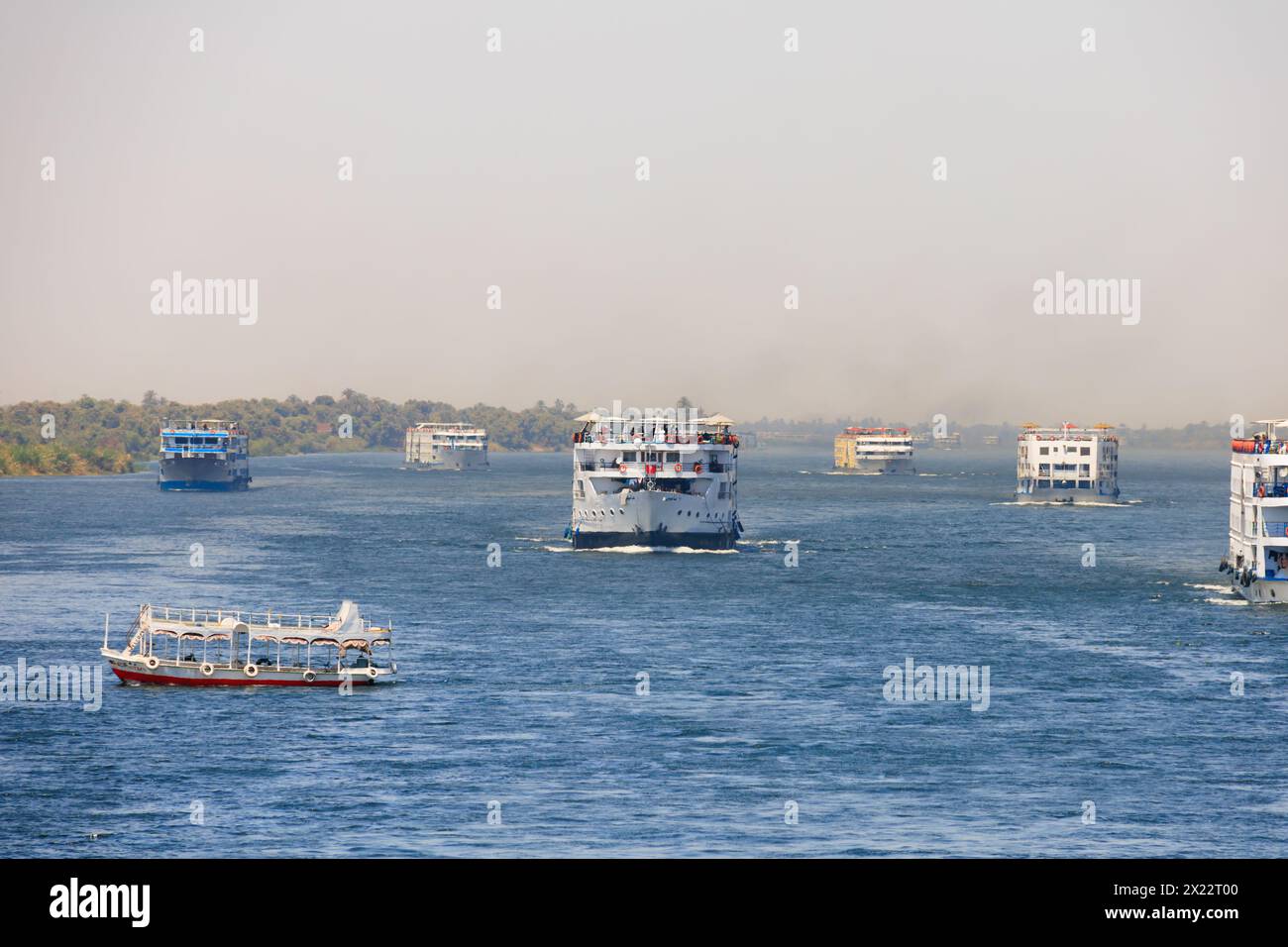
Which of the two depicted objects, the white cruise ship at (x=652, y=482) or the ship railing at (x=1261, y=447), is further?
the white cruise ship at (x=652, y=482)

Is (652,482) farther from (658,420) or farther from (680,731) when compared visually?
(680,731)

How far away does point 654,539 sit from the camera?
500ft

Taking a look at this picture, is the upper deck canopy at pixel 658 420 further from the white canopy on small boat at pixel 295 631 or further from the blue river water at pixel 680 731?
the white canopy on small boat at pixel 295 631

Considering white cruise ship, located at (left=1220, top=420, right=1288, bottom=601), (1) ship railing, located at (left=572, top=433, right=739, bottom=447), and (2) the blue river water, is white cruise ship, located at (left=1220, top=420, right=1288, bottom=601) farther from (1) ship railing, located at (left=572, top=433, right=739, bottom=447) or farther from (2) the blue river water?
(1) ship railing, located at (left=572, top=433, right=739, bottom=447)

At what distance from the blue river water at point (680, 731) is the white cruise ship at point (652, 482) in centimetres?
2112

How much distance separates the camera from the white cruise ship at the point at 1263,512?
10269cm

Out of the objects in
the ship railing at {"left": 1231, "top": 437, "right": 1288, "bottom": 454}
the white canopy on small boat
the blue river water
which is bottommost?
the blue river water

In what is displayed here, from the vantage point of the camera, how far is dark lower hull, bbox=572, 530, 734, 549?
15238cm

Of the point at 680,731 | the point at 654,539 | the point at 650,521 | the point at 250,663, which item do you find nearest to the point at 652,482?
the point at 650,521

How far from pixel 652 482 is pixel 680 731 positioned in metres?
81.6

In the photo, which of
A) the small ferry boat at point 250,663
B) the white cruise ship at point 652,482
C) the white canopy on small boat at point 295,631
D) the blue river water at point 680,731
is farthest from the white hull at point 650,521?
the white canopy on small boat at point 295,631

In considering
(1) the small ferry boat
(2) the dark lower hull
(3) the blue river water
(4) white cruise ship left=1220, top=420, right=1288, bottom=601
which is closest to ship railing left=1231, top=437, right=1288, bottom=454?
(4) white cruise ship left=1220, top=420, right=1288, bottom=601

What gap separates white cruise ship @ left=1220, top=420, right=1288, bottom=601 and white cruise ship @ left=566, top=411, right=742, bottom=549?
166 ft
